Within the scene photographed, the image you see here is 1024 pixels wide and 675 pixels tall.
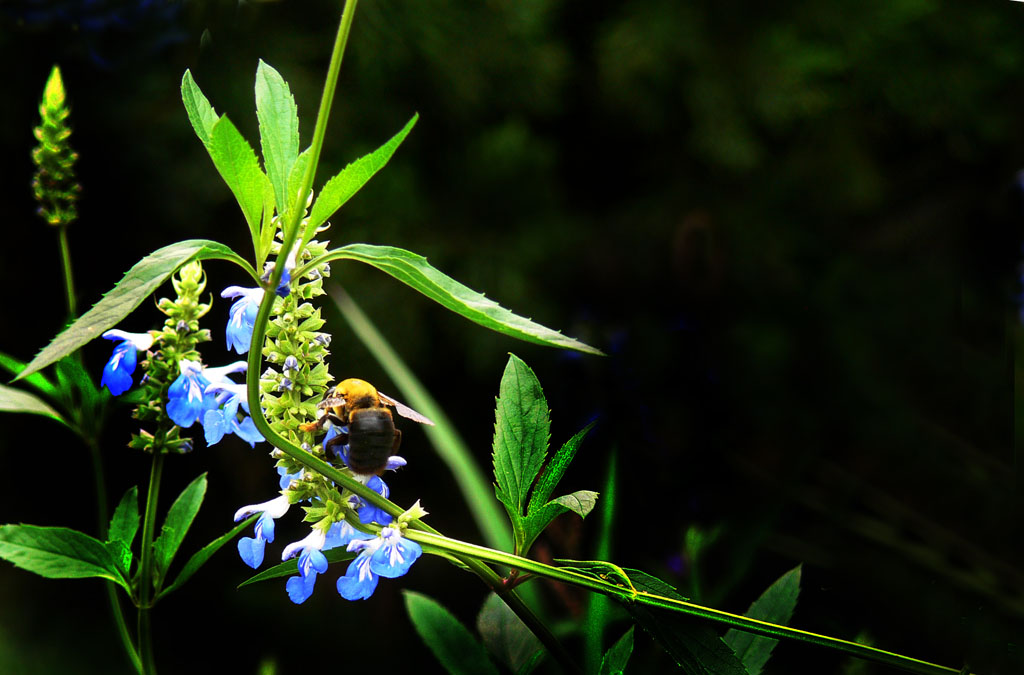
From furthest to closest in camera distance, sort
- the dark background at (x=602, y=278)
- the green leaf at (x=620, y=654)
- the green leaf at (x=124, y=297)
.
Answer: the dark background at (x=602, y=278) < the green leaf at (x=620, y=654) < the green leaf at (x=124, y=297)

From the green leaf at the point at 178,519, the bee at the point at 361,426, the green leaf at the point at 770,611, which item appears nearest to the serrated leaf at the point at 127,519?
the green leaf at the point at 178,519

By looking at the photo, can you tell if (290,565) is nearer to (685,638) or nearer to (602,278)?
(685,638)

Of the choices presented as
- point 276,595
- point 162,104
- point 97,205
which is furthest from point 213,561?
point 162,104

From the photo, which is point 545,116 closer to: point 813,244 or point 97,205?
point 813,244

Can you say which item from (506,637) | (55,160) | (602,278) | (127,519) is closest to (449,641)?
(506,637)

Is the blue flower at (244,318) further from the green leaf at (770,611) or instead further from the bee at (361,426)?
the green leaf at (770,611)

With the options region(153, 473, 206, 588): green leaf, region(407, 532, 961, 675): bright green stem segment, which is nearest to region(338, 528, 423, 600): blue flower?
region(407, 532, 961, 675): bright green stem segment

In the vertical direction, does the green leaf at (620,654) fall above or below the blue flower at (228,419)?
below
